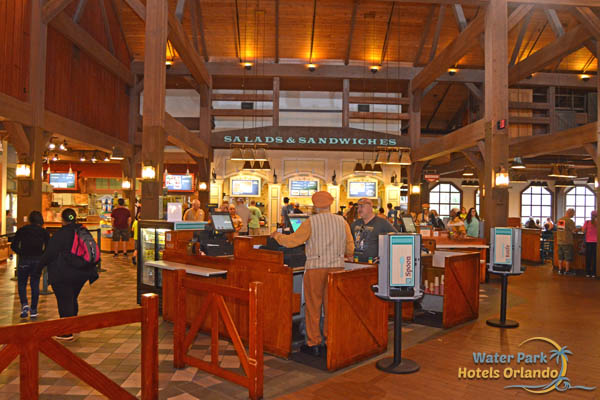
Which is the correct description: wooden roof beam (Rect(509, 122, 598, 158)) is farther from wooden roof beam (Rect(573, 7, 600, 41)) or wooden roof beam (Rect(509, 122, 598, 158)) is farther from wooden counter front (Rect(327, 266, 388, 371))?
wooden counter front (Rect(327, 266, 388, 371))

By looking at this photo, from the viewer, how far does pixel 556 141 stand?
12531 millimetres

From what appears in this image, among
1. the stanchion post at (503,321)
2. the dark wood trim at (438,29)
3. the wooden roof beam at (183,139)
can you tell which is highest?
the dark wood trim at (438,29)

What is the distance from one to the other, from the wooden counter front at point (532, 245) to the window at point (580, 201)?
1591cm

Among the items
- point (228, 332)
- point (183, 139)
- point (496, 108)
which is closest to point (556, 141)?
point (496, 108)

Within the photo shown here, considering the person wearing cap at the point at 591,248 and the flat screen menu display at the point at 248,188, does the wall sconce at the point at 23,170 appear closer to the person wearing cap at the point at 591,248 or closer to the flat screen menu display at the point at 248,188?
the flat screen menu display at the point at 248,188

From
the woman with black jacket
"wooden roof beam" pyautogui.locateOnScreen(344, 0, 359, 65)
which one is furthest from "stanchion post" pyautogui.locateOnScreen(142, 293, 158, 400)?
"wooden roof beam" pyautogui.locateOnScreen(344, 0, 359, 65)

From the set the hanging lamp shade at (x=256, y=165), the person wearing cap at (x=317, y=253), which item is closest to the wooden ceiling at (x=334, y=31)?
the hanging lamp shade at (x=256, y=165)

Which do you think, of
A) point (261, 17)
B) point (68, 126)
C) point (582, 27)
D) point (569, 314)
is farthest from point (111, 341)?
point (261, 17)

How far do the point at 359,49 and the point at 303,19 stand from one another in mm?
2315

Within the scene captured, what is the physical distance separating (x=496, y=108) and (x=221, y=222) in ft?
22.0

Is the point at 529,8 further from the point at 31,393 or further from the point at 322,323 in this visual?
the point at 31,393

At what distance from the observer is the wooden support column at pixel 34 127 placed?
32.5ft

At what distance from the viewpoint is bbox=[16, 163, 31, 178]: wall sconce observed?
384 inches

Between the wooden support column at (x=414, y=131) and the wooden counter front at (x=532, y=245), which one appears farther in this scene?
the wooden support column at (x=414, y=131)
